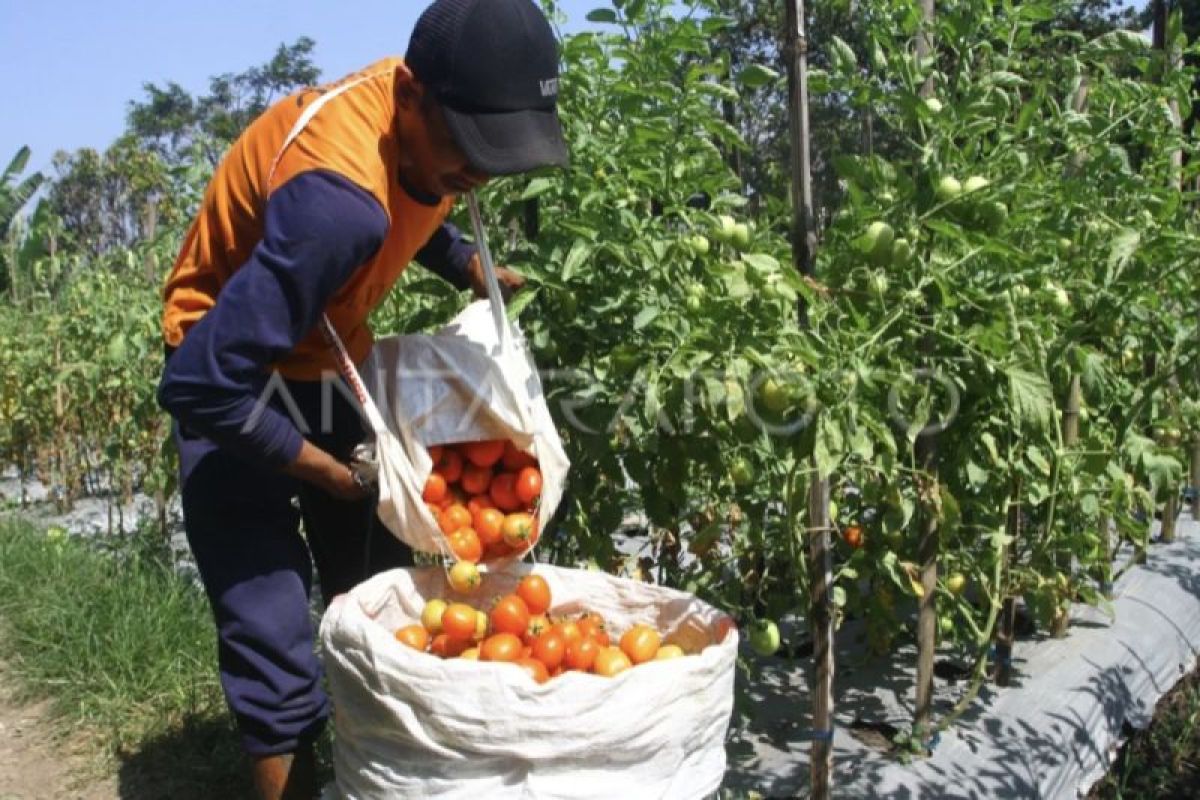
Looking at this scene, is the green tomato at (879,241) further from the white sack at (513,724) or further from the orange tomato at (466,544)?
the orange tomato at (466,544)

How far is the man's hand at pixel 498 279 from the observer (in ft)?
7.04

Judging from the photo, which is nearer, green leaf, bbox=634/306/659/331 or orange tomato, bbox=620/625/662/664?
orange tomato, bbox=620/625/662/664

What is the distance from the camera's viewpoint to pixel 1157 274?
237cm

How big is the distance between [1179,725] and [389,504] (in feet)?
6.99

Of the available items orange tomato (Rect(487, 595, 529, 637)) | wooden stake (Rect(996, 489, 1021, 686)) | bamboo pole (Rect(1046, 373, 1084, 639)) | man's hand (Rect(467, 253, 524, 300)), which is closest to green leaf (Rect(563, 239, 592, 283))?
man's hand (Rect(467, 253, 524, 300))

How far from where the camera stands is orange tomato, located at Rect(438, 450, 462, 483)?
6.28 feet

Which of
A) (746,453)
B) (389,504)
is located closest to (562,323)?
(746,453)

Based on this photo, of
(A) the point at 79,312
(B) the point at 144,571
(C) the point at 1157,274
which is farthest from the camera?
(A) the point at 79,312

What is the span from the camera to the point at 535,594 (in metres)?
1.87

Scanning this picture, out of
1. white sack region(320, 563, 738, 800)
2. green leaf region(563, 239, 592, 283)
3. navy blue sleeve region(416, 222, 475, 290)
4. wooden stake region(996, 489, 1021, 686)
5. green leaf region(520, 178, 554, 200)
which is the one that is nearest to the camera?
white sack region(320, 563, 738, 800)

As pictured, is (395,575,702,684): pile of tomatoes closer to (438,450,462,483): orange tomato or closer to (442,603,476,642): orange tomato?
(442,603,476,642): orange tomato

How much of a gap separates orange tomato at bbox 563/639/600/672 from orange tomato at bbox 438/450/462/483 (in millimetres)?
358

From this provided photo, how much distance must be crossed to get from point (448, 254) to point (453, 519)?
56 cm

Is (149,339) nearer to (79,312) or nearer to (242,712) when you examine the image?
(79,312)
